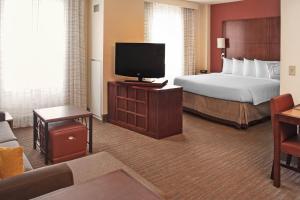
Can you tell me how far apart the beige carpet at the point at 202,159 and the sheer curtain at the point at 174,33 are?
7.46ft

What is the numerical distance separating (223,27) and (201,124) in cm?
321

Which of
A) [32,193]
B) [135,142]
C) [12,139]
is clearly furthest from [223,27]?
[32,193]

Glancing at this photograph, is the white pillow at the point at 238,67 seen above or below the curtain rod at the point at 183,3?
below

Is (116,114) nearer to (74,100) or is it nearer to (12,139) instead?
(74,100)

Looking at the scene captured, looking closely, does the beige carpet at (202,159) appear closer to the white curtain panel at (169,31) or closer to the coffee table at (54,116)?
the coffee table at (54,116)

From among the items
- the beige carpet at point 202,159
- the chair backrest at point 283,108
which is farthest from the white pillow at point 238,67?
the chair backrest at point 283,108

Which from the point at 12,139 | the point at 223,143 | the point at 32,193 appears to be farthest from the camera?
the point at 223,143

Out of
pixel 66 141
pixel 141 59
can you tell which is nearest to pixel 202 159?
pixel 66 141

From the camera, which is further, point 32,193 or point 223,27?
point 223,27

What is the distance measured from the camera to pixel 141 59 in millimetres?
4633

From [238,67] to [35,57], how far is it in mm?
4334

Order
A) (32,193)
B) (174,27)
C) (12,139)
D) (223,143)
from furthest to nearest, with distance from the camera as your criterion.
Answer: (174,27) → (223,143) → (12,139) → (32,193)

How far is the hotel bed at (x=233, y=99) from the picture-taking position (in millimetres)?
4613

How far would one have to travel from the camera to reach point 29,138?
415cm
